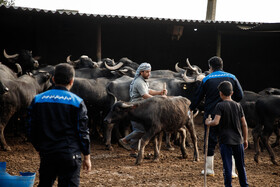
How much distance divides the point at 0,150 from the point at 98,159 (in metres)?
2.50

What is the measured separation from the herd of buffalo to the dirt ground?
0.30 meters

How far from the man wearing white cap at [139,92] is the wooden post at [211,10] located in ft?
33.8

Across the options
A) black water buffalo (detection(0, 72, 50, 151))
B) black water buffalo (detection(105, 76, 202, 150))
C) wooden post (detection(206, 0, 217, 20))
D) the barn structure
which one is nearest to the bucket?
black water buffalo (detection(0, 72, 50, 151))

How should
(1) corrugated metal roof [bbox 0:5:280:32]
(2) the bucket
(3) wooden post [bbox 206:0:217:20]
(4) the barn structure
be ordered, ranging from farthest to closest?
(3) wooden post [bbox 206:0:217:20] < (4) the barn structure < (1) corrugated metal roof [bbox 0:5:280:32] < (2) the bucket

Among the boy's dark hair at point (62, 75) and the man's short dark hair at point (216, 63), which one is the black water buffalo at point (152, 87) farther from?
the boy's dark hair at point (62, 75)

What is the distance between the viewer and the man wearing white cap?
7816mm

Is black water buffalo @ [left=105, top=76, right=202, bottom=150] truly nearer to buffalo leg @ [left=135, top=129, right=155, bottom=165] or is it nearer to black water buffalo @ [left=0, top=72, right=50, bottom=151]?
buffalo leg @ [left=135, top=129, right=155, bottom=165]

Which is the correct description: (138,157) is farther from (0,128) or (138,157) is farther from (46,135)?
(46,135)

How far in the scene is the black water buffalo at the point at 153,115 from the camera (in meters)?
7.75

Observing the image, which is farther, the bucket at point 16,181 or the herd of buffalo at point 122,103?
the herd of buffalo at point 122,103

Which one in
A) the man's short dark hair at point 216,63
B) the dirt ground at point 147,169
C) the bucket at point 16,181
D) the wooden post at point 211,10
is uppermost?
the wooden post at point 211,10

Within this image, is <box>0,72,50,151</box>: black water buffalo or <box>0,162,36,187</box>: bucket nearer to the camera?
<box>0,162,36,187</box>: bucket

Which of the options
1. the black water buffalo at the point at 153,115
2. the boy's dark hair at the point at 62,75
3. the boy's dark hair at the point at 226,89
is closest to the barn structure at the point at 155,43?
the black water buffalo at the point at 153,115

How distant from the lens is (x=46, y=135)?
391 centimetres
